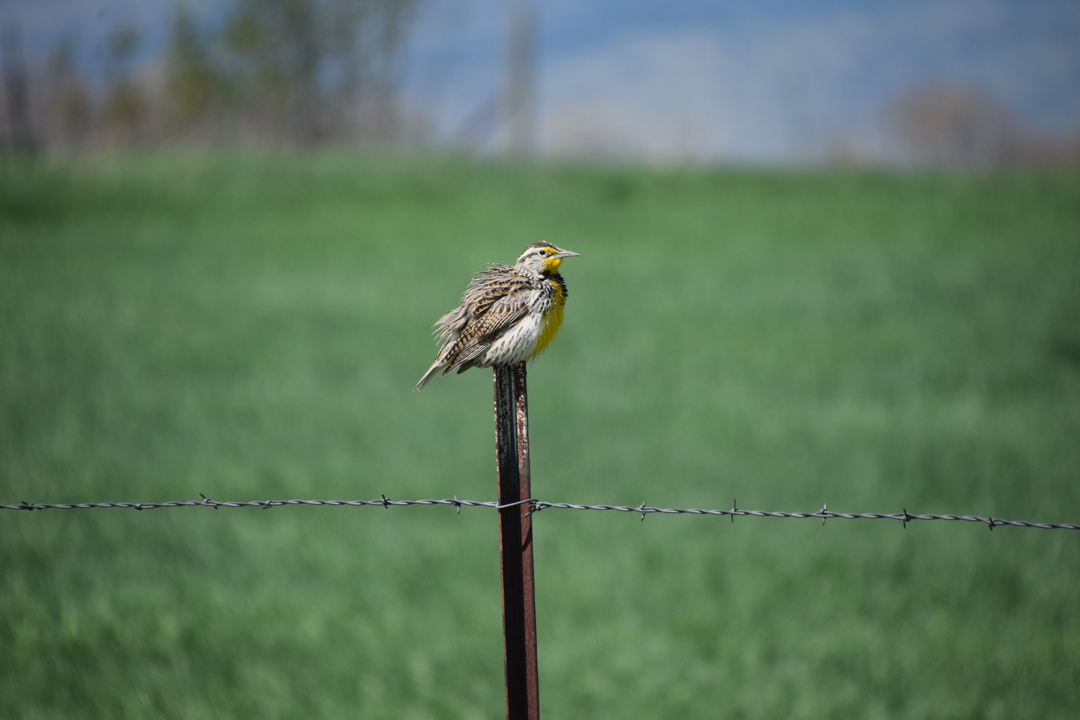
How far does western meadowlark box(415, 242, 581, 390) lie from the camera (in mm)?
2734

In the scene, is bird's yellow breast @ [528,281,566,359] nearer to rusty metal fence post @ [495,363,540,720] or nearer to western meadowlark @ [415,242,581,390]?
western meadowlark @ [415,242,581,390]

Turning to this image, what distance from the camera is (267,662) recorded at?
5844 mm

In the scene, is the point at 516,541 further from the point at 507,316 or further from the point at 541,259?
the point at 541,259

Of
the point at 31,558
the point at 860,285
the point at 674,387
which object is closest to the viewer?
the point at 31,558

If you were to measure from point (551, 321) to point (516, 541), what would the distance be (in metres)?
0.77

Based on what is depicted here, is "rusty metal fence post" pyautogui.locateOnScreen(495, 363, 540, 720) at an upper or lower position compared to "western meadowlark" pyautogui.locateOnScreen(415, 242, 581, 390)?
lower

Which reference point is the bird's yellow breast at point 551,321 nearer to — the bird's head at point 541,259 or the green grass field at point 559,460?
the bird's head at point 541,259

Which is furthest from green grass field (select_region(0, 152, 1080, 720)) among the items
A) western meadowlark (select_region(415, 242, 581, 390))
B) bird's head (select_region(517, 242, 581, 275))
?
bird's head (select_region(517, 242, 581, 275))

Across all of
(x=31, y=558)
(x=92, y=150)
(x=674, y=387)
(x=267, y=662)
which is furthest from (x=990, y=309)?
(x=92, y=150)

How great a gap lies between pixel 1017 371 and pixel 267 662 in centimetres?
1176

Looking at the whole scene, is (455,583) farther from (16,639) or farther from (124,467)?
(124,467)

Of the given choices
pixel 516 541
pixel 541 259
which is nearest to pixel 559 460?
pixel 541 259

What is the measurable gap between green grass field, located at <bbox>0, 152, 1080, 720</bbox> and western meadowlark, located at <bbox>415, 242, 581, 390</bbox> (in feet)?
11.3

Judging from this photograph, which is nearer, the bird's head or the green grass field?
the bird's head
